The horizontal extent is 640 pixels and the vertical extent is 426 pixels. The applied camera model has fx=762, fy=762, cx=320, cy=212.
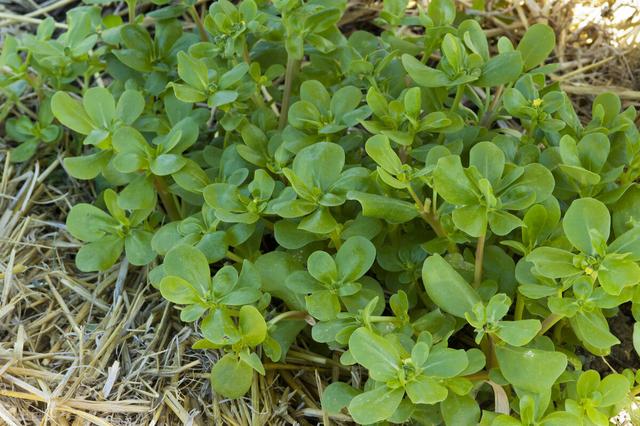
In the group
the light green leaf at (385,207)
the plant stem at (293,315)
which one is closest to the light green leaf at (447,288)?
the light green leaf at (385,207)

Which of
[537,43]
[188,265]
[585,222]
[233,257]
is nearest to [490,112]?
[537,43]

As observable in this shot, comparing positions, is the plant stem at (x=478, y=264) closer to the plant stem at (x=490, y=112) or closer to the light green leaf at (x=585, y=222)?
the light green leaf at (x=585, y=222)

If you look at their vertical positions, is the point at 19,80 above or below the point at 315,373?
above

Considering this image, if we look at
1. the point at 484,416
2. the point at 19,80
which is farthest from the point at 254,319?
the point at 19,80

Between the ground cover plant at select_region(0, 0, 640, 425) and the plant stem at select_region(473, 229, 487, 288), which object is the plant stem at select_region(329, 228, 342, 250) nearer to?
the ground cover plant at select_region(0, 0, 640, 425)

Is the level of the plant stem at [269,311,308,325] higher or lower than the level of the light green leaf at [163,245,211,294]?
lower

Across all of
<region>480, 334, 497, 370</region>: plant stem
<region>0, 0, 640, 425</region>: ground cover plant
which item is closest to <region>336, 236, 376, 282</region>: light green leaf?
<region>0, 0, 640, 425</region>: ground cover plant

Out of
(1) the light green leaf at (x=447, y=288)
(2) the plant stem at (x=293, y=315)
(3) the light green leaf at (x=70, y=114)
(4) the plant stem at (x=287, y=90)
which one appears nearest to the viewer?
(1) the light green leaf at (x=447, y=288)

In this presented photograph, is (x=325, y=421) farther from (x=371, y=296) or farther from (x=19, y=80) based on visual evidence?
(x=19, y=80)
